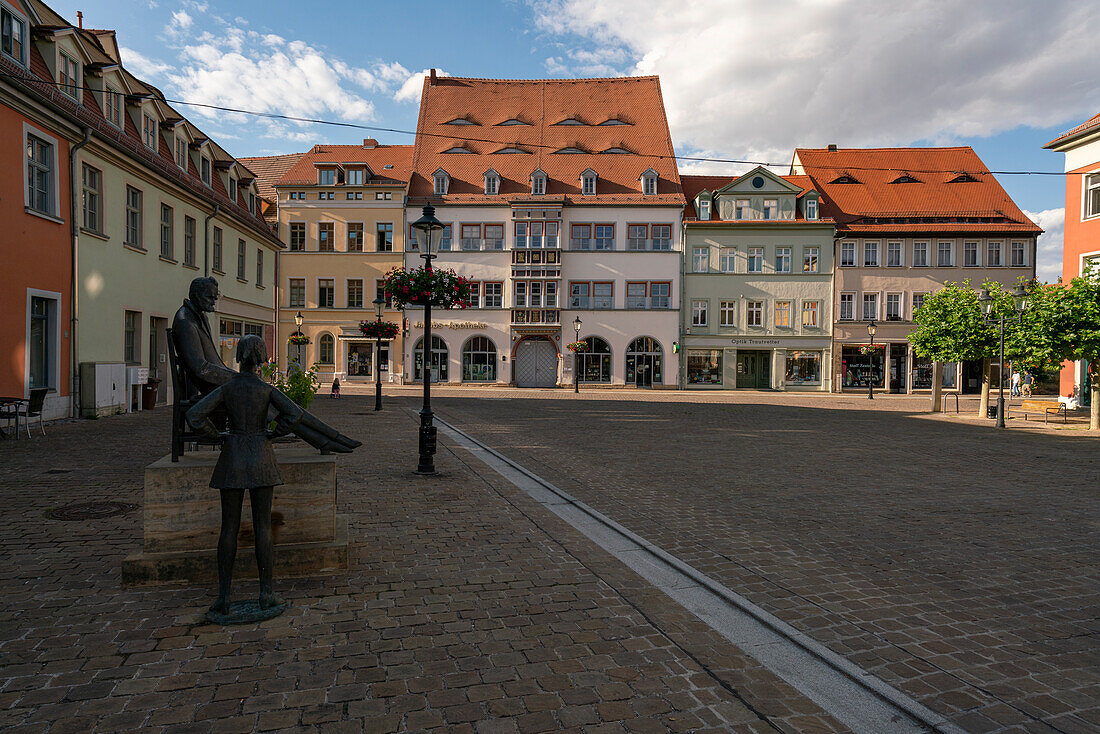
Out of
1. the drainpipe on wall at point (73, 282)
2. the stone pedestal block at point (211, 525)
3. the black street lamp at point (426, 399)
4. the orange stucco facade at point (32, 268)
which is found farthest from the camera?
the drainpipe on wall at point (73, 282)

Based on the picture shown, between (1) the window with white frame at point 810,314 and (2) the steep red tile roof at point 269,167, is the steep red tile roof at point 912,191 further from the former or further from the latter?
(2) the steep red tile roof at point 269,167

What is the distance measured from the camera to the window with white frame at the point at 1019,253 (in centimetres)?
4009

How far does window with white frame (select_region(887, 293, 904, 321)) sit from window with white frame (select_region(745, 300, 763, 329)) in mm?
7962

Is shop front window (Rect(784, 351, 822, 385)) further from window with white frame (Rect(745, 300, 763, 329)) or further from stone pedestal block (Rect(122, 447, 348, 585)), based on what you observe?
stone pedestal block (Rect(122, 447, 348, 585))

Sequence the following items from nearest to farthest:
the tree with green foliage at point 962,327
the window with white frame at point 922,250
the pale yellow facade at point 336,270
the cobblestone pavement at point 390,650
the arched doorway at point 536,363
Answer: the cobblestone pavement at point 390,650 → the tree with green foliage at point 962,327 → the window with white frame at point 922,250 → the arched doorway at point 536,363 → the pale yellow facade at point 336,270

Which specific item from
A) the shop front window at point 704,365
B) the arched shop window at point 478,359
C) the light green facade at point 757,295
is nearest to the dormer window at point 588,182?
the light green facade at point 757,295

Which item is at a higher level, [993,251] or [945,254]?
[993,251]

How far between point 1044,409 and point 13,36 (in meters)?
31.6

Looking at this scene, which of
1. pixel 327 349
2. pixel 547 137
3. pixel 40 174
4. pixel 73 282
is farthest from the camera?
pixel 547 137

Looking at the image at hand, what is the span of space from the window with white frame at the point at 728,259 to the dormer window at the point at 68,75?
34028 millimetres

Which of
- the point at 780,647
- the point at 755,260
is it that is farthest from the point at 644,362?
the point at 780,647

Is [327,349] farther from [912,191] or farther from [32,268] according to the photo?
[912,191]

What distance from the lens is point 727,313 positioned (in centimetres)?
4150

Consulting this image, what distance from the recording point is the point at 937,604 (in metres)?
4.68
